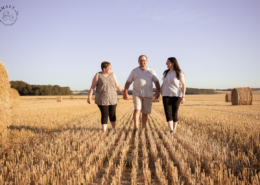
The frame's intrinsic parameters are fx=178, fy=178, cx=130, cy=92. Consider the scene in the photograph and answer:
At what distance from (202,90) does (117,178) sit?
7670 cm

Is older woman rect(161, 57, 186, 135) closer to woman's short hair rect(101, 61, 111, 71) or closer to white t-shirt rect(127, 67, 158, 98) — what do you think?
white t-shirt rect(127, 67, 158, 98)

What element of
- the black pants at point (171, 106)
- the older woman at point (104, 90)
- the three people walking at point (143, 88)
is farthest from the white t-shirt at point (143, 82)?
the older woman at point (104, 90)

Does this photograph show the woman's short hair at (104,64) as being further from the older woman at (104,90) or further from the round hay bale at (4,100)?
the round hay bale at (4,100)

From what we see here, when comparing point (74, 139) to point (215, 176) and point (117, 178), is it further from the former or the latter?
point (215, 176)

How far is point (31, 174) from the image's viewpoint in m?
2.34

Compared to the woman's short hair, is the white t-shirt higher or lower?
lower

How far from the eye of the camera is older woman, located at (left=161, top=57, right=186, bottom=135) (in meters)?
4.73

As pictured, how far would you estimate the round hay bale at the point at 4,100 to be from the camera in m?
5.52

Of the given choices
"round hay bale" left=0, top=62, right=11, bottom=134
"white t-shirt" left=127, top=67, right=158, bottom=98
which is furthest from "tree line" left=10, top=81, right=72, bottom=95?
"white t-shirt" left=127, top=67, right=158, bottom=98

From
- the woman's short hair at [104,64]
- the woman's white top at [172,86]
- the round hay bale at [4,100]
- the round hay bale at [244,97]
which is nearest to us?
the woman's white top at [172,86]

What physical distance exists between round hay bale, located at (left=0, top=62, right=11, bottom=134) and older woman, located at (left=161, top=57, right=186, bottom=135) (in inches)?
195

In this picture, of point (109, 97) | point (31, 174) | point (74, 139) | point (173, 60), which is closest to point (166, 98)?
point (173, 60)

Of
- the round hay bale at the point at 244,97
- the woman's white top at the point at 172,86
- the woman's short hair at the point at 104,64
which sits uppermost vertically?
the woman's short hair at the point at 104,64

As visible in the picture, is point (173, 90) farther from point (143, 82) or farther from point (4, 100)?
point (4, 100)
